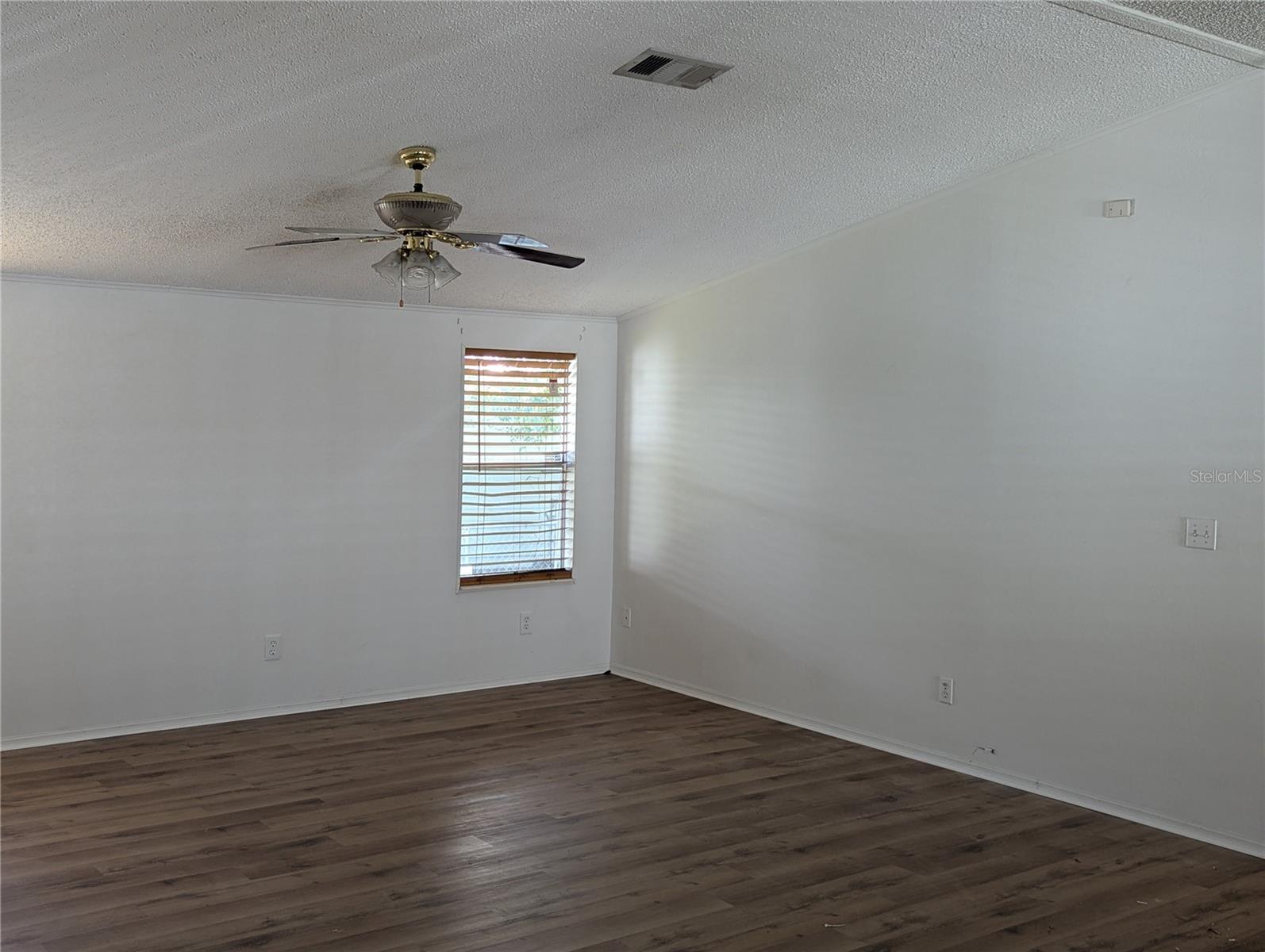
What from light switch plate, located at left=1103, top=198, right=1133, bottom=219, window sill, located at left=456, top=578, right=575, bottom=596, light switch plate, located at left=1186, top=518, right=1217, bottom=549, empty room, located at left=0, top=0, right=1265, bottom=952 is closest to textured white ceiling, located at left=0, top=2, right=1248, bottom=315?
empty room, located at left=0, top=0, right=1265, bottom=952

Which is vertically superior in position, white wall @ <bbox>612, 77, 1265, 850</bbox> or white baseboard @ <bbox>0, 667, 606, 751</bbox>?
white wall @ <bbox>612, 77, 1265, 850</bbox>

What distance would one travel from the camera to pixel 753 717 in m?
5.56

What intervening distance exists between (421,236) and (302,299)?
2.44 m

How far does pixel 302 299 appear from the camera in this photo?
18.5ft

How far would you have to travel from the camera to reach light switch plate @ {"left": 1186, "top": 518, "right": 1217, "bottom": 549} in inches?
144

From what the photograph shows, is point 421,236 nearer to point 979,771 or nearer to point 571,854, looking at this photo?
point 571,854

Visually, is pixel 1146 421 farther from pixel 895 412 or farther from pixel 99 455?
pixel 99 455

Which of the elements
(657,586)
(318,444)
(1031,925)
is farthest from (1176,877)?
(318,444)

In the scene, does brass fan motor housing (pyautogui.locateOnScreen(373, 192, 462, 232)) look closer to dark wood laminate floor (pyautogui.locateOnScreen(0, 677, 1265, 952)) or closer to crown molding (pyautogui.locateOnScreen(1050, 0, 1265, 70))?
crown molding (pyautogui.locateOnScreen(1050, 0, 1265, 70))

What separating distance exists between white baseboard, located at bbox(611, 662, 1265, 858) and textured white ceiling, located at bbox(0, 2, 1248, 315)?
2.43m

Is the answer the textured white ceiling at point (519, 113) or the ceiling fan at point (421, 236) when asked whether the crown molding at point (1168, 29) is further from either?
the ceiling fan at point (421, 236)

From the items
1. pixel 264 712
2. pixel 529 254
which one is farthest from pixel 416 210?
pixel 264 712

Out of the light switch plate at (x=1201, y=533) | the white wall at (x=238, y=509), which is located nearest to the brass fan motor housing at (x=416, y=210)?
the white wall at (x=238, y=509)

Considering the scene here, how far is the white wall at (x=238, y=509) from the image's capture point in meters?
5.07
